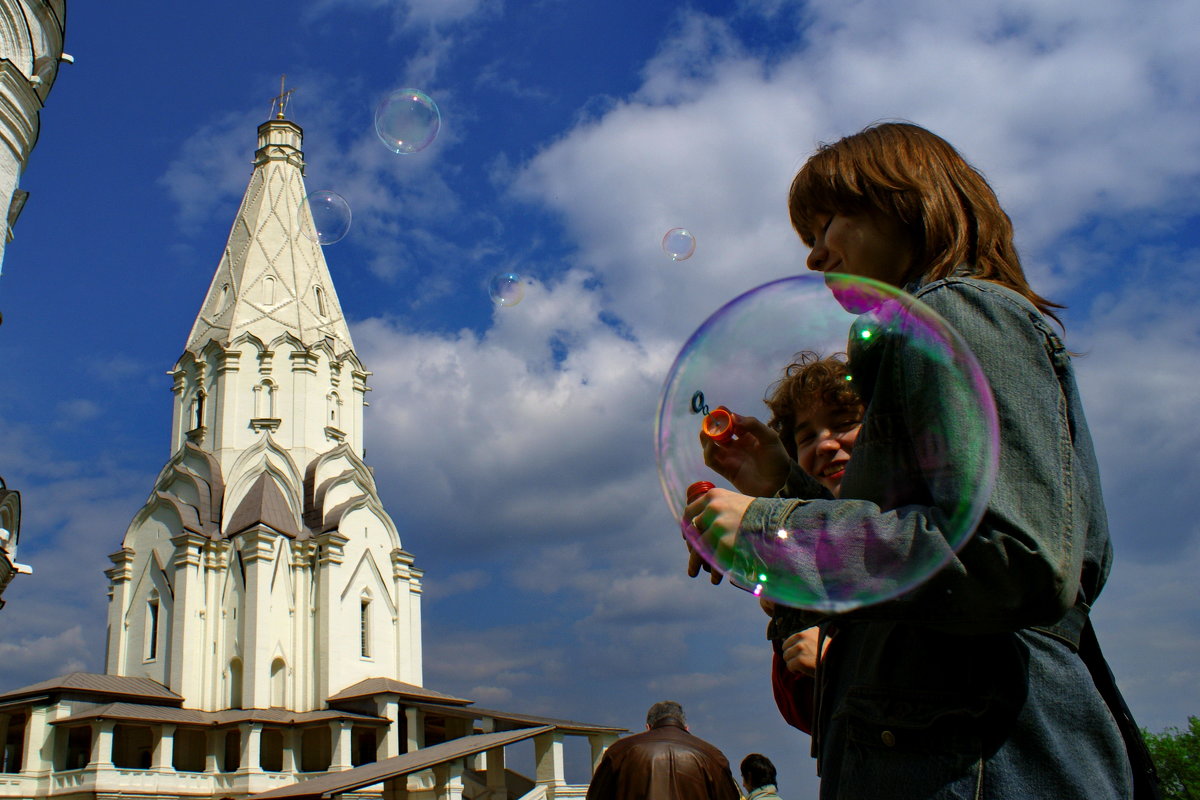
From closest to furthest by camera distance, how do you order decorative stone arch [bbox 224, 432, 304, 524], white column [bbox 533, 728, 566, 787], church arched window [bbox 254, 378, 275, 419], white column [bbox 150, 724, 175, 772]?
1. white column [bbox 533, 728, 566, 787]
2. white column [bbox 150, 724, 175, 772]
3. decorative stone arch [bbox 224, 432, 304, 524]
4. church arched window [bbox 254, 378, 275, 419]

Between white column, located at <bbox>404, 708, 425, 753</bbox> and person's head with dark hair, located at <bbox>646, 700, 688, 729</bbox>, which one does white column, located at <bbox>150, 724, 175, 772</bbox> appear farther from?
person's head with dark hair, located at <bbox>646, 700, 688, 729</bbox>

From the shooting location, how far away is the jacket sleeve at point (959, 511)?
145 centimetres

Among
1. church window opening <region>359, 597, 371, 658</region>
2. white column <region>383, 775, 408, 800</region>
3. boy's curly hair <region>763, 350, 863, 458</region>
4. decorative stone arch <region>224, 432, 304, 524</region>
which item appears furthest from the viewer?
decorative stone arch <region>224, 432, 304, 524</region>

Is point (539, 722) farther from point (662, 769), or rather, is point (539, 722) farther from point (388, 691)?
point (662, 769)

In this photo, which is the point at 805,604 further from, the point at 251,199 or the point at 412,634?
the point at 251,199

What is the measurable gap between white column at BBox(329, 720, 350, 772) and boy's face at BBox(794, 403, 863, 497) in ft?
94.5

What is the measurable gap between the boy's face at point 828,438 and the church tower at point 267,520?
100 feet

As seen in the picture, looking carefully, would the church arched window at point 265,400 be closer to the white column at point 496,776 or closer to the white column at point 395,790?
the white column at point 496,776

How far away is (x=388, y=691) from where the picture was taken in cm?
2986

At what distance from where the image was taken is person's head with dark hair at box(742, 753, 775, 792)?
→ 8.16 m

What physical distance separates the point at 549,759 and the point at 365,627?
10.9 m

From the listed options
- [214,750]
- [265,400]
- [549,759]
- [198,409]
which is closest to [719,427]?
[549,759]

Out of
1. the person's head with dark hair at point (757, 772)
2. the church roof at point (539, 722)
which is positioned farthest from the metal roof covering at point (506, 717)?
the person's head with dark hair at point (757, 772)

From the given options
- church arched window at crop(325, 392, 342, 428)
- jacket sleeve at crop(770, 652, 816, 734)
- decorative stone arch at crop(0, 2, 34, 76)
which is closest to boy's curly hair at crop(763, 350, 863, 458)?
jacket sleeve at crop(770, 652, 816, 734)
